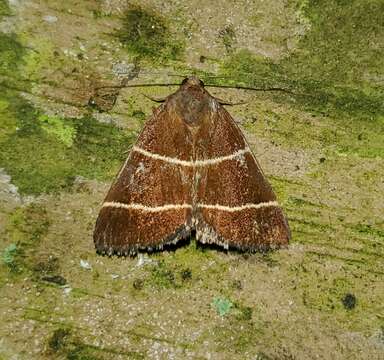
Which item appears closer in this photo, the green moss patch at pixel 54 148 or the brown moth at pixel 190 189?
the brown moth at pixel 190 189

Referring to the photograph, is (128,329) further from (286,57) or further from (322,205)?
(286,57)

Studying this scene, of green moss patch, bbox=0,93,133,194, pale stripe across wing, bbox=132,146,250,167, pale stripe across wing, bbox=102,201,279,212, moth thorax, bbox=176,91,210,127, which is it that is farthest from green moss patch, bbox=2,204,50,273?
moth thorax, bbox=176,91,210,127

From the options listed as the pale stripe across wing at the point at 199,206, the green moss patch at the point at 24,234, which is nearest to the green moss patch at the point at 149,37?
the pale stripe across wing at the point at 199,206

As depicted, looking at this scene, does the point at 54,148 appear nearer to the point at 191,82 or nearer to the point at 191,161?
the point at 191,161

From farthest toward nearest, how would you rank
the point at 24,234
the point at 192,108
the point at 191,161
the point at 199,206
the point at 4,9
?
the point at 4,9 → the point at 192,108 → the point at 191,161 → the point at 199,206 → the point at 24,234

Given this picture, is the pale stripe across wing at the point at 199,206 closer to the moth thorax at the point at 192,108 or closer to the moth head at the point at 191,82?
the moth thorax at the point at 192,108

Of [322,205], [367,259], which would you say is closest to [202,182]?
[322,205]

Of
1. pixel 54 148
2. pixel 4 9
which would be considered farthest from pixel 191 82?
pixel 4 9
